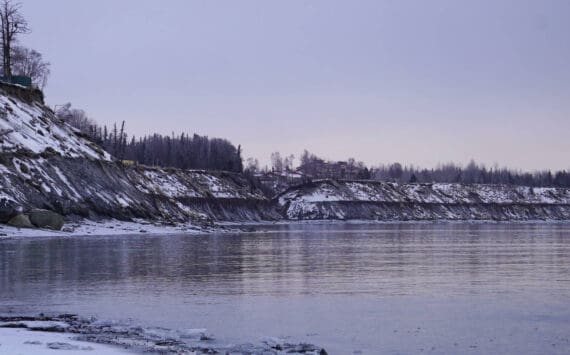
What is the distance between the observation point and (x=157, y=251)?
45.9m

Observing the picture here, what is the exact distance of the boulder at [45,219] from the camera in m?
59.1

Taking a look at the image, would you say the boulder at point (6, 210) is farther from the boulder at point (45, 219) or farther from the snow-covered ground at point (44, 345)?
the snow-covered ground at point (44, 345)

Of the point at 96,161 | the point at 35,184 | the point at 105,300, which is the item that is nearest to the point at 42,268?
the point at 105,300

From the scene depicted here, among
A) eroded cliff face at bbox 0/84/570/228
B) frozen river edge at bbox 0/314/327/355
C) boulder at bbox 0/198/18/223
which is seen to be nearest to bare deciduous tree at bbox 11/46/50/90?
eroded cliff face at bbox 0/84/570/228

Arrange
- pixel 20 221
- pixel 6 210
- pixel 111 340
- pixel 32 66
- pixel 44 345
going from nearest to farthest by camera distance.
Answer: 1. pixel 44 345
2. pixel 111 340
3. pixel 6 210
4. pixel 20 221
5. pixel 32 66

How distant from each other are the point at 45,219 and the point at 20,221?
217 cm

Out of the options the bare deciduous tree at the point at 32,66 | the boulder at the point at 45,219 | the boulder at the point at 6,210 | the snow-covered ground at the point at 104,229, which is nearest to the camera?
the snow-covered ground at the point at 104,229

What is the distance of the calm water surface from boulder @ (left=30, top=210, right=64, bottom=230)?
16249 mm

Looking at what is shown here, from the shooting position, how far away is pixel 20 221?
189 feet

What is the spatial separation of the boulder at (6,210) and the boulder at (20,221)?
0.31 meters

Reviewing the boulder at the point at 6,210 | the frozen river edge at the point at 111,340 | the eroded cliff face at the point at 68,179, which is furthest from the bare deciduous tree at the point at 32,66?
the frozen river edge at the point at 111,340

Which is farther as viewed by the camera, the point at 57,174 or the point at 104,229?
the point at 57,174

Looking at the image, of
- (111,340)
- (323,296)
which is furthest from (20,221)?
(111,340)

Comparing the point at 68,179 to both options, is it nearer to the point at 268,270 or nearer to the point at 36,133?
the point at 36,133
